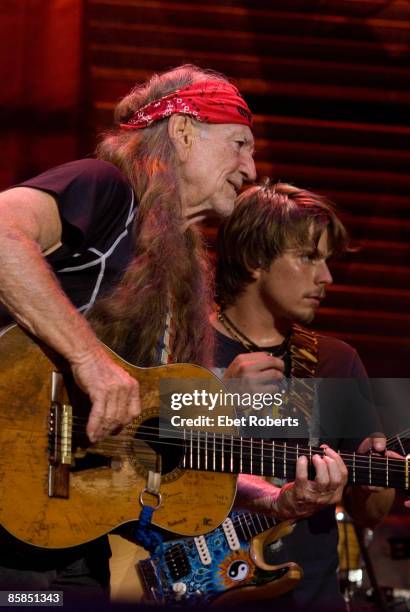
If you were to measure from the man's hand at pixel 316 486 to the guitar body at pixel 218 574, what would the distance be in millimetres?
222

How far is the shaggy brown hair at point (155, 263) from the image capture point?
87.9 inches

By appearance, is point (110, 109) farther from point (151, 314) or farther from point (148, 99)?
point (151, 314)

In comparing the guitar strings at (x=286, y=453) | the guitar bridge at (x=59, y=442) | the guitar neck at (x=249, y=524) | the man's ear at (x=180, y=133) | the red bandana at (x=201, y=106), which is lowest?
the guitar neck at (x=249, y=524)

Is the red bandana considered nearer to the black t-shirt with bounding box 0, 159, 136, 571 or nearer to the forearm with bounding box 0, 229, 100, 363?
the black t-shirt with bounding box 0, 159, 136, 571

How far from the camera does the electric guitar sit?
6.45ft

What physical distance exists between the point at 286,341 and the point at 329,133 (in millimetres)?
1258

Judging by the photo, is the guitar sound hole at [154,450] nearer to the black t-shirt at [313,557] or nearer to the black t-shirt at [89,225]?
the black t-shirt at [89,225]

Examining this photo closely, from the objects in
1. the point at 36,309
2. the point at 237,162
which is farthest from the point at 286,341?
the point at 36,309

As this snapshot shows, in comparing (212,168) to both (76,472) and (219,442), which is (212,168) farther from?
(76,472)

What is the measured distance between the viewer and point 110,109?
12.1 feet

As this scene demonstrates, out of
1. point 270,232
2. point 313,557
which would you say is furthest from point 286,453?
point 270,232

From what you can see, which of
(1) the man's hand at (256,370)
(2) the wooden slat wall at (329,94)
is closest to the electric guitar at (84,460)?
(1) the man's hand at (256,370)

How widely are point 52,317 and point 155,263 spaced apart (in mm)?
448

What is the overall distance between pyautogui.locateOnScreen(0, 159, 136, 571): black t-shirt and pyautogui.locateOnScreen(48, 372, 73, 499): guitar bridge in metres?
0.14
